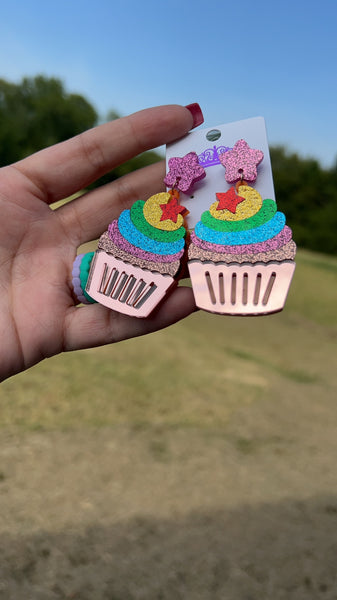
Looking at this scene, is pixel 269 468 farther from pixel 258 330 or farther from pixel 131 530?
pixel 258 330

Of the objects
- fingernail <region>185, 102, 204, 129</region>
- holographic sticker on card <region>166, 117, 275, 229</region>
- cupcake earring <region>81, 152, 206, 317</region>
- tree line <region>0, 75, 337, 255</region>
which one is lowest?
tree line <region>0, 75, 337, 255</region>

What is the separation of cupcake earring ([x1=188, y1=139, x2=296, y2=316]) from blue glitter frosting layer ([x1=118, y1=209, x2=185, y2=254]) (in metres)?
0.05

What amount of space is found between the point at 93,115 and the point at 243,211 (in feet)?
53.2

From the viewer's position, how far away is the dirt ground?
207cm

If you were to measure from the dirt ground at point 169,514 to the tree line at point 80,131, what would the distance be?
7.66 metres

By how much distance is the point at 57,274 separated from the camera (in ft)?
5.25

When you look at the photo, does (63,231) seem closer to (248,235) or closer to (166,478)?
(248,235)

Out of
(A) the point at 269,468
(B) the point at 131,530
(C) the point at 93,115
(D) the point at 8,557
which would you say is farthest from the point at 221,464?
(C) the point at 93,115

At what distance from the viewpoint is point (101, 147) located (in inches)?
65.9

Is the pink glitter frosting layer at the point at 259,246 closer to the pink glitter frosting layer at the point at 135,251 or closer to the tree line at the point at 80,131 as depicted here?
the pink glitter frosting layer at the point at 135,251

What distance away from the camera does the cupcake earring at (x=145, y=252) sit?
1.43 m

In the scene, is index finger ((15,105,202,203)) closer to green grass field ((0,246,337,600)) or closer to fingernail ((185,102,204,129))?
fingernail ((185,102,204,129))

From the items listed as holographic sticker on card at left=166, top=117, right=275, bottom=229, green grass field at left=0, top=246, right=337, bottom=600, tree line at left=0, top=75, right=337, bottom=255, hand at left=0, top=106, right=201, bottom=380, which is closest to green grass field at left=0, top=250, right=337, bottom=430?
green grass field at left=0, top=246, right=337, bottom=600

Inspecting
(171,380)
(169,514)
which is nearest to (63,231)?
(169,514)
